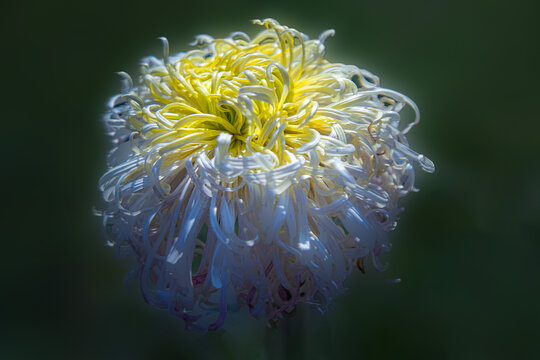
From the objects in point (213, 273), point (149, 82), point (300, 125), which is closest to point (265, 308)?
point (213, 273)

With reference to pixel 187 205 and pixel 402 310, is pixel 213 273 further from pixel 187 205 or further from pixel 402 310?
pixel 402 310

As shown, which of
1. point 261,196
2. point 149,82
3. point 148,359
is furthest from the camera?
point 148,359

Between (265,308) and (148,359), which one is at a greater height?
(265,308)

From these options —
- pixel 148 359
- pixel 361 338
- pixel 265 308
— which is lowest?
pixel 148 359

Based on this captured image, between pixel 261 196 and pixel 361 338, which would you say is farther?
pixel 361 338

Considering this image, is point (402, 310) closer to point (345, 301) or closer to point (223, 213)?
point (345, 301)

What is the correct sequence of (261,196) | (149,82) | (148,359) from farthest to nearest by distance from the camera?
(148,359), (149,82), (261,196)

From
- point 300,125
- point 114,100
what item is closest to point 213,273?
point 300,125
